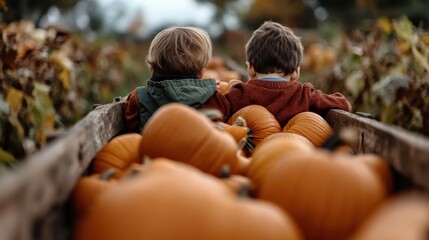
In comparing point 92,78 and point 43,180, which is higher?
point 43,180

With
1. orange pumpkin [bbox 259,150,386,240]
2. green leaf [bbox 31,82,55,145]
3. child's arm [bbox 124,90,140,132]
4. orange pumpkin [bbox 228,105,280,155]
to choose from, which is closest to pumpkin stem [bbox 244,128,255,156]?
orange pumpkin [bbox 228,105,280,155]

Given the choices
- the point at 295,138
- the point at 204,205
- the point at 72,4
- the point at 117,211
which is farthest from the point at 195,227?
the point at 72,4

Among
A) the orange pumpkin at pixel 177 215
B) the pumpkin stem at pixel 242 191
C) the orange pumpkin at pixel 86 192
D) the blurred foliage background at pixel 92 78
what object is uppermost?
the orange pumpkin at pixel 177 215

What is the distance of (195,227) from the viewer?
1.66 m

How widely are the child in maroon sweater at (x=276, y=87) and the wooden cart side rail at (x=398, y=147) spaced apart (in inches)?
34.4

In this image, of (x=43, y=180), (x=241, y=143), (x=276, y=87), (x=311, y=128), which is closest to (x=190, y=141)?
(x=241, y=143)

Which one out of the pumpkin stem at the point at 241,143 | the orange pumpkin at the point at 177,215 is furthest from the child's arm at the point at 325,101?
the orange pumpkin at the point at 177,215

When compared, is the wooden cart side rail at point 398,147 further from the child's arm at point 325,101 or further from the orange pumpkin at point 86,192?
the orange pumpkin at point 86,192

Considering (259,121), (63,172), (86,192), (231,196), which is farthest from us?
(259,121)

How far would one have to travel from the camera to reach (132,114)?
3.95 meters

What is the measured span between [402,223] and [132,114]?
2.56 meters

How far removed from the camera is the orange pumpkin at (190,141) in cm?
253

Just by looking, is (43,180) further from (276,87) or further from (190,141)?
(276,87)

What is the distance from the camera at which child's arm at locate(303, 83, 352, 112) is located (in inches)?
158
